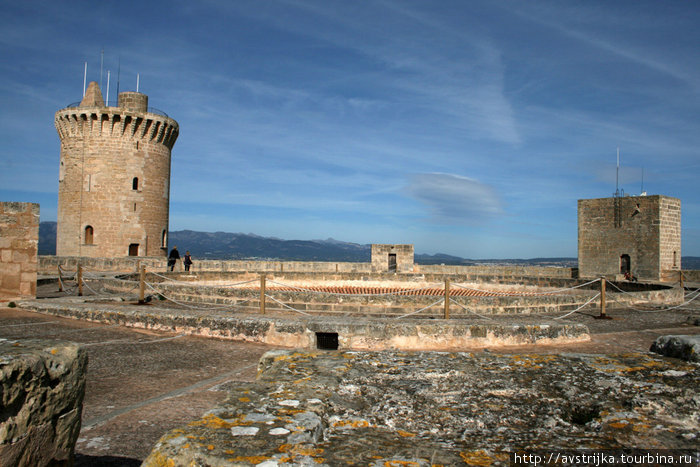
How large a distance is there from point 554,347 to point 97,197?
86.8ft

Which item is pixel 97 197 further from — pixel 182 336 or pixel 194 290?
pixel 182 336

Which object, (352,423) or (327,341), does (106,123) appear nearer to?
(327,341)

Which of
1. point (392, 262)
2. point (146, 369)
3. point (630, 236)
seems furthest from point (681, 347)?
point (630, 236)

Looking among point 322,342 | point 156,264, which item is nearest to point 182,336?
point 322,342

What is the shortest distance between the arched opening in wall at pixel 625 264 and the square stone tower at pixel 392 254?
43.2 feet

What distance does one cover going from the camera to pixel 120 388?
4.45 metres

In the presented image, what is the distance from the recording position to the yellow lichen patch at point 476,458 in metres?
1.79

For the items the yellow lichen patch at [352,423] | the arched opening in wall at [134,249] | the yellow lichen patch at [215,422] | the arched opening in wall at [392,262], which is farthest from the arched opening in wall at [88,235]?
the yellow lichen patch at [352,423]

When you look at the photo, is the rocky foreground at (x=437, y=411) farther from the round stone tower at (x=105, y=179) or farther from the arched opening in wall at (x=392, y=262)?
the round stone tower at (x=105, y=179)

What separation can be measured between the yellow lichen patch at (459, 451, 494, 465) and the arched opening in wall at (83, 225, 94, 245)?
2908cm

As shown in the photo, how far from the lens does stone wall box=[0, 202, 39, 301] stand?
985 cm

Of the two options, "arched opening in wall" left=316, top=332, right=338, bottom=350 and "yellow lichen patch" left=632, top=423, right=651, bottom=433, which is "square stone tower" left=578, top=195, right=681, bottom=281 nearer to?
"arched opening in wall" left=316, top=332, right=338, bottom=350

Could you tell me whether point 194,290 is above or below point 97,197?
below

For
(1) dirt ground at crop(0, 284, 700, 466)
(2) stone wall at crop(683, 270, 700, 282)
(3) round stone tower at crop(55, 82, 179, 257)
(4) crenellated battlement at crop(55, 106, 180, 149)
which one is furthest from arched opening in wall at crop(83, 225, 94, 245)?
(2) stone wall at crop(683, 270, 700, 282)
